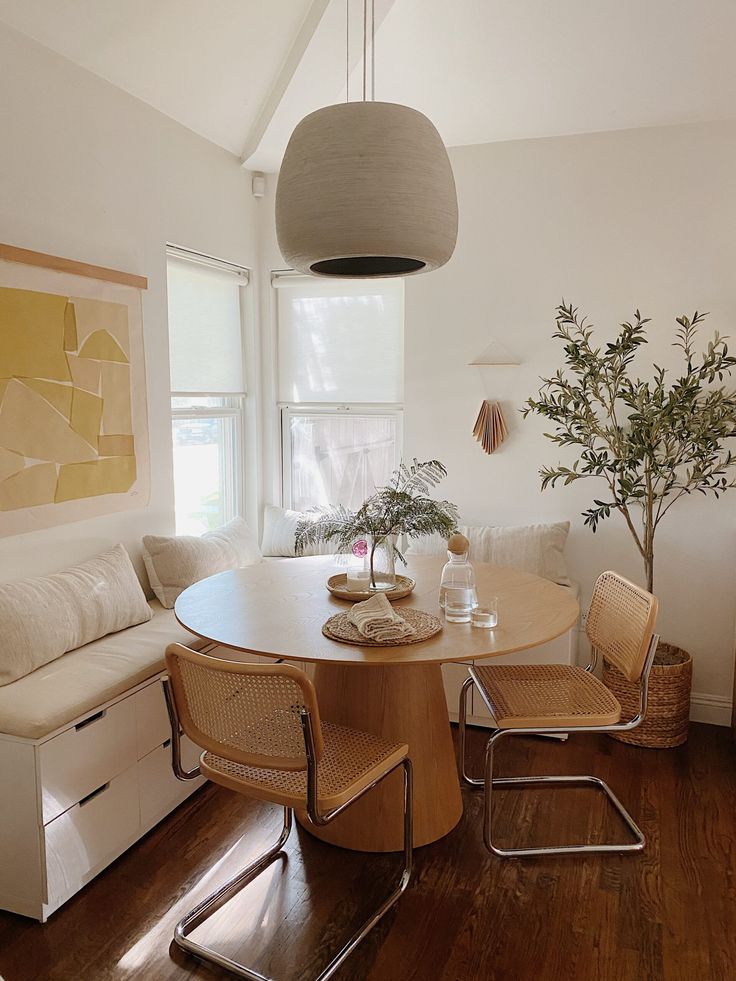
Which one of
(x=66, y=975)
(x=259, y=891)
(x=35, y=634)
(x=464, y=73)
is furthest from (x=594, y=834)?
(x=464, y=73)

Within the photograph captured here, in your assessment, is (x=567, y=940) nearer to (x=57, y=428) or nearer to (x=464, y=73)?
(x=57, y=428)

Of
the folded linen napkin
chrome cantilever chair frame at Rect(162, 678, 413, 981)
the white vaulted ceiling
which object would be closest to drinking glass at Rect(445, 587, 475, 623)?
the folded linen napkin

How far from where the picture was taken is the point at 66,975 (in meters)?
1.96

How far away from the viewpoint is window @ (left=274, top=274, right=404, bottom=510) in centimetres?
413

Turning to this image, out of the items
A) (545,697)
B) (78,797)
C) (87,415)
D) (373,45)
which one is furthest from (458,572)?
(373,45)

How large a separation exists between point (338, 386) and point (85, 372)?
5.18 ft

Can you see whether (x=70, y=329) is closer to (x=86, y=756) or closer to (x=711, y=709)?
(x=86, y=756)

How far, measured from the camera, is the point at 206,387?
3.92 meters

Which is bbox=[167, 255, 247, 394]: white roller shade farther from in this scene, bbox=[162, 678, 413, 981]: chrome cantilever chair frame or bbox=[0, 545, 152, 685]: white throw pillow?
bbox=[162, 678, 413, 981]: chrome cantilever chair frame

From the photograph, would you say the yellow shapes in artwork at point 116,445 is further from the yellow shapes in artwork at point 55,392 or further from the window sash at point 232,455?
the window sash at point 232,455

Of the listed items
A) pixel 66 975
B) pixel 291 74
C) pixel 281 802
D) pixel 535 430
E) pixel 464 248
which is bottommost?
pixel 66 975

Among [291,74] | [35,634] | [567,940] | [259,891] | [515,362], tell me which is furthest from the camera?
[515,362]

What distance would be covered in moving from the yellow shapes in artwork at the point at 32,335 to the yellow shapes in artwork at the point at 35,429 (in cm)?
7

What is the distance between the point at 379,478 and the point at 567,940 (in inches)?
99.6
